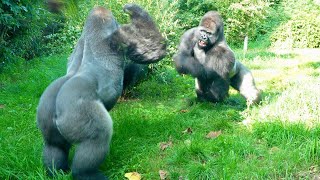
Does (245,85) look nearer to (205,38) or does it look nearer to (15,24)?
(205,38)

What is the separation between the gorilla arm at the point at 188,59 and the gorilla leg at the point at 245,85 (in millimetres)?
689

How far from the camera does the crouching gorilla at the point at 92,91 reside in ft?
9.30

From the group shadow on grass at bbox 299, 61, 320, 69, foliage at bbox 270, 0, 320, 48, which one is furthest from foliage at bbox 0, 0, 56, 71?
foliage at bbox 270, 0, 320, 48

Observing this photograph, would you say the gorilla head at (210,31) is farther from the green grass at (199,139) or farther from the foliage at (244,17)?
the foliage at (244,17)

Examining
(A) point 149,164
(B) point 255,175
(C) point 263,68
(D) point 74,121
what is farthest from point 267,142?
(C) point 263,68

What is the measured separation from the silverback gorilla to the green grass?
0.24m

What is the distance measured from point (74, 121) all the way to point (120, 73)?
0.68 meters

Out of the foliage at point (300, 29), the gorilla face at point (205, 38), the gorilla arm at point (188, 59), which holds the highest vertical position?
the gorilla face at point (205, 38)

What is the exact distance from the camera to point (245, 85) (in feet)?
17.9

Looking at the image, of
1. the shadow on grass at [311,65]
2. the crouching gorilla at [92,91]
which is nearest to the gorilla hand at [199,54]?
the crouching gorilla at [92,91]

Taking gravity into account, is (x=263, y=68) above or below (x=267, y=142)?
below

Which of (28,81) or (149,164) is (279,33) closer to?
(28,81)

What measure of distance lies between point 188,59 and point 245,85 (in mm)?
928

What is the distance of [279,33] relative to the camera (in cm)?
1589
